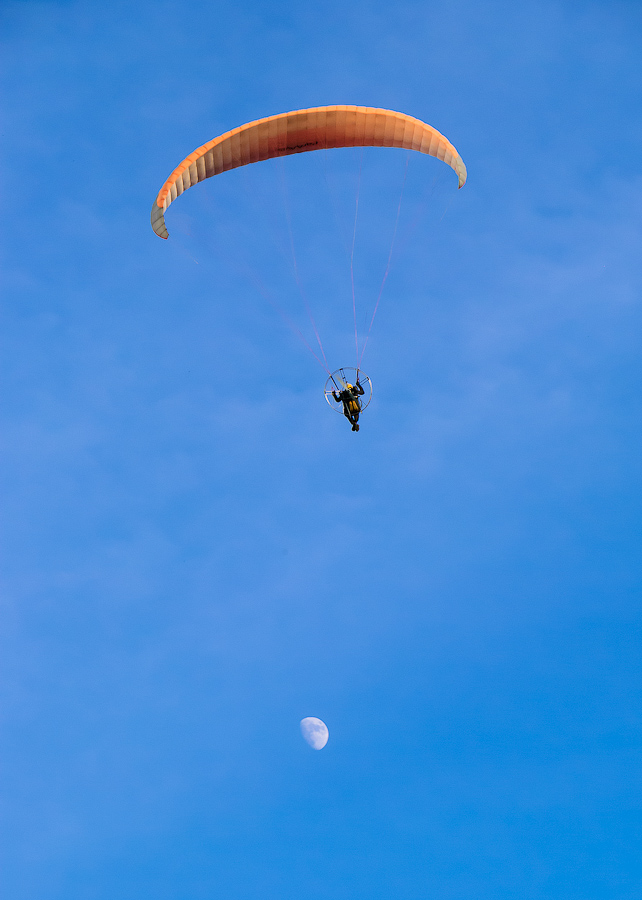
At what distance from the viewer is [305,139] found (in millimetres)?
29750

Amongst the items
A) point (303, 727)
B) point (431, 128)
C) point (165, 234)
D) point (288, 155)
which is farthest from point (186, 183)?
point (303, 727)

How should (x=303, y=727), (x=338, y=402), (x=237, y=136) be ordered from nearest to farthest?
(x=237, y=136), (x=338, y=402), (x=303, y=727)

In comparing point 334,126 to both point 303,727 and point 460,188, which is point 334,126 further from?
point 303,727

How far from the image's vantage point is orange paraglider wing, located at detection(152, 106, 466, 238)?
1120 inches

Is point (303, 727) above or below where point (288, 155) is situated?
below

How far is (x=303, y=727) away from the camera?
46062 millimetres

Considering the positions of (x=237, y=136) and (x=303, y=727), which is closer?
(x=237, y=136)

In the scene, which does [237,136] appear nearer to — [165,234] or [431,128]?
[165,234]

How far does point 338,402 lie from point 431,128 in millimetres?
9811

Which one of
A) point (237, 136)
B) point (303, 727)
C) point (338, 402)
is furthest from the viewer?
point (303, 727)

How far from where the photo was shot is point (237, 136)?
28484 mm

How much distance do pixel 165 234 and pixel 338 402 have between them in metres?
8.33

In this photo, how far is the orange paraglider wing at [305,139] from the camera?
28.4 m

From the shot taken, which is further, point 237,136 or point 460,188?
point 460,188
